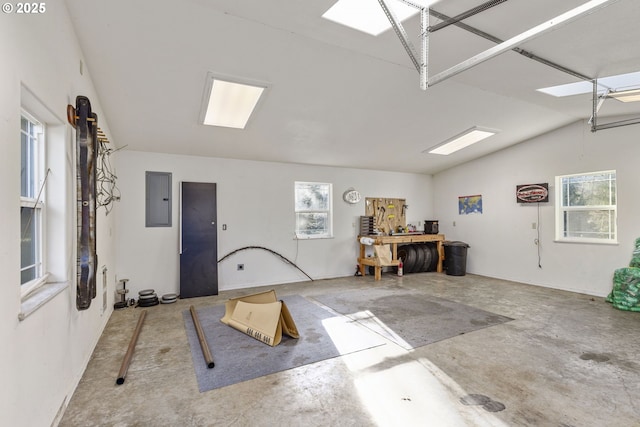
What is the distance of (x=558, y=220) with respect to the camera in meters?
5.57

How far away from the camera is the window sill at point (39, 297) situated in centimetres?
153

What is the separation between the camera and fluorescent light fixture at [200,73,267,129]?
3.38 meters

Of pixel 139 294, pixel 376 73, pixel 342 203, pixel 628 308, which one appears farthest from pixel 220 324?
pixel 628 308

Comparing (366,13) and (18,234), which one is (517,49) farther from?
(18,234)

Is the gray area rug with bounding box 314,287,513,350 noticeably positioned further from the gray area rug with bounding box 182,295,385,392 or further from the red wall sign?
the red wall sign

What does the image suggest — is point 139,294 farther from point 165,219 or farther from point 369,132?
point 369,132

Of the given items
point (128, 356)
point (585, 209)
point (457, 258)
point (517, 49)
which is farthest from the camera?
point (457, 258)

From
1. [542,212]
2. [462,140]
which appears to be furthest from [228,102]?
[542,212]

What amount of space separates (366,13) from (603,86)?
3281 millimetres

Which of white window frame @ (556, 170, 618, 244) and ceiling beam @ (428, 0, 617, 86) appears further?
white window frame @ (556, 170, 618, 244)

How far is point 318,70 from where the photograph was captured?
3197mm

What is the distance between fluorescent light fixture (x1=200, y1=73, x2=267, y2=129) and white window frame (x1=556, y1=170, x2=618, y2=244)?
5.62 m

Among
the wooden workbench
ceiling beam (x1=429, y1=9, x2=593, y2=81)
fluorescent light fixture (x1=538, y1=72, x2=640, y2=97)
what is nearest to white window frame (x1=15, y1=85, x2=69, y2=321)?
ceiling beam (x1=429, y1=9, x2=593, y2=81)

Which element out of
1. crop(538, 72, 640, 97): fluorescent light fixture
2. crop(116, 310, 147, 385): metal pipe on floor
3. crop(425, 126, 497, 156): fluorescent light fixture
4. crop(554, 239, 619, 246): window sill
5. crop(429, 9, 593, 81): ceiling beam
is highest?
crop(538, 72, 640, 97): fluorescent light fixture
